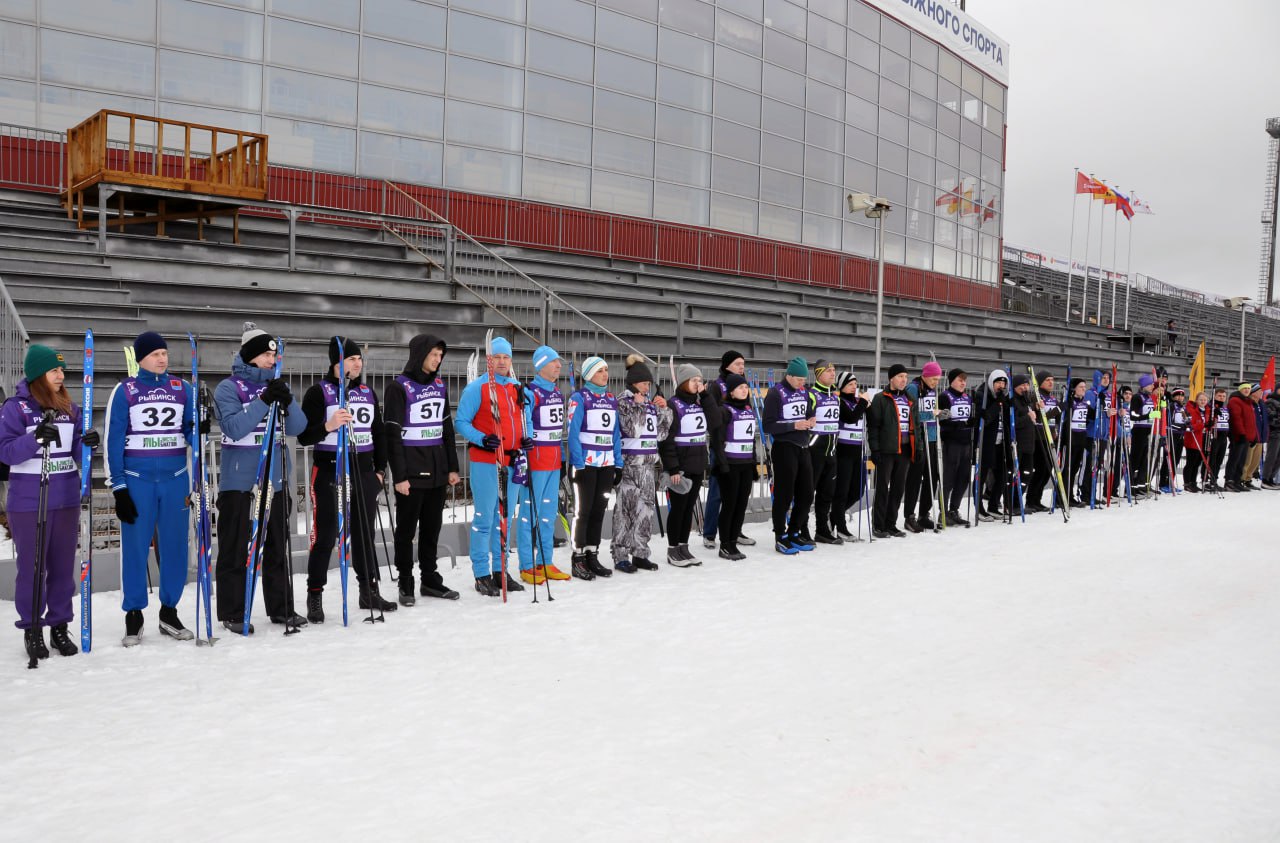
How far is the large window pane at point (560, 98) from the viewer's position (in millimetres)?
21984

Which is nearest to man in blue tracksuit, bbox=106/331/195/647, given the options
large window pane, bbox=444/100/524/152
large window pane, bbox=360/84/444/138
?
large window pane, bbox=360/84/444/138

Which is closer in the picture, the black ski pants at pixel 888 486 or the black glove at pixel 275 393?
the black glove at pixel 275 393

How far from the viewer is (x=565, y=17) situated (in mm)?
22484

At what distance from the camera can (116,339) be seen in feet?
35.7

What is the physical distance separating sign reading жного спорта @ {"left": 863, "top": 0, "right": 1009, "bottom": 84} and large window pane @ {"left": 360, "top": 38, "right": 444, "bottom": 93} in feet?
51.1

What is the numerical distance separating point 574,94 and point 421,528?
55.6 ft

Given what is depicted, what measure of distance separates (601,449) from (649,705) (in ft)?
12.9

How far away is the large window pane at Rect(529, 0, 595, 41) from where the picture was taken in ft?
72.2

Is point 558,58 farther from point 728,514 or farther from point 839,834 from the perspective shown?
point 839,834

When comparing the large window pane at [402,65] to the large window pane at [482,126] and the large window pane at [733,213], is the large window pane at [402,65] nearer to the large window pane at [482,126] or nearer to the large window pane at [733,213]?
the large window pane at [482,126]

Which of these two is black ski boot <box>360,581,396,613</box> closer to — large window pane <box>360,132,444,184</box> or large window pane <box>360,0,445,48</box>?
large window pane <box>360,132,444,184</box>

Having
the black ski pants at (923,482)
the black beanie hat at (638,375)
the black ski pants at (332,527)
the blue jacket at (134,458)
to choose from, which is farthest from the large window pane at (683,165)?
the blue jacket at (134,458)

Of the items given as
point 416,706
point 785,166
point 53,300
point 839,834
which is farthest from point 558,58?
point 839,834

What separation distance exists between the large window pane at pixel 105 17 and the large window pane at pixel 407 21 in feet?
13.2
